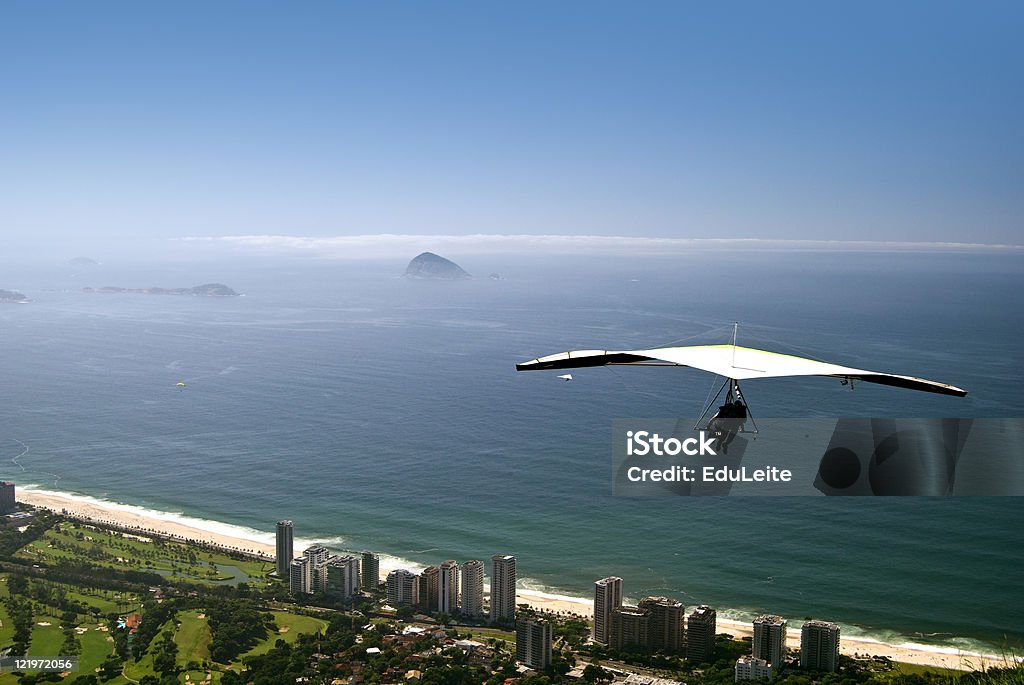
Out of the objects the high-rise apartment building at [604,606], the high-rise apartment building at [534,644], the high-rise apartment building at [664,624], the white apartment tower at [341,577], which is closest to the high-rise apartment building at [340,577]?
the white apartment tower at [341,577]

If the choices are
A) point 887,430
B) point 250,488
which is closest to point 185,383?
point 250,488

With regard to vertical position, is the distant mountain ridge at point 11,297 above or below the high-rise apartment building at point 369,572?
above

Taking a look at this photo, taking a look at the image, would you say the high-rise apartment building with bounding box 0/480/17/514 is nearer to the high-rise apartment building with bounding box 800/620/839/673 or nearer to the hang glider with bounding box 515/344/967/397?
the high-rise apartment building with bounding box 800/620/839/673

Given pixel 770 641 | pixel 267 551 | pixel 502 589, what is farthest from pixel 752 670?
pixel 267 551

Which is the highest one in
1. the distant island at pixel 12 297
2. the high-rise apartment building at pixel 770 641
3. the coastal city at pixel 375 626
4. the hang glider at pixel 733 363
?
the hang glider at pixel 733 363

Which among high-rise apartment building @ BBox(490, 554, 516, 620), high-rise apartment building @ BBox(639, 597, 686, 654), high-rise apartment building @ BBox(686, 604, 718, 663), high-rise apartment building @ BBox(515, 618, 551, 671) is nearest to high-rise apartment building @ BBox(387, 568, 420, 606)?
high-rise apartment building @ BBox(490, 554, 516, 620)

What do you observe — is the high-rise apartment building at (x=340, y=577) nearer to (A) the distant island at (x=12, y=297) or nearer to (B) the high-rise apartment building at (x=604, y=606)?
(B) the high-rise apartment building at (x=604, y=606)
